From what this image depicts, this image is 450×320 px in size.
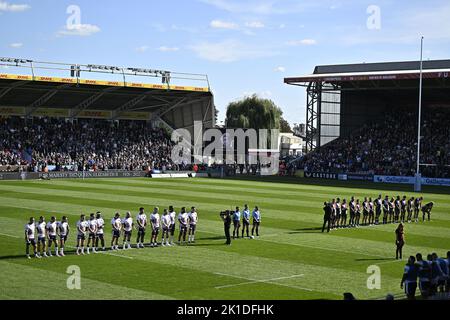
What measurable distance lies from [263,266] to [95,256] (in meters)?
5.79

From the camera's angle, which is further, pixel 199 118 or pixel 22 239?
pixel 199 118

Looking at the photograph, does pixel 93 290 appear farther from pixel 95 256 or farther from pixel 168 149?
pixel 168 149

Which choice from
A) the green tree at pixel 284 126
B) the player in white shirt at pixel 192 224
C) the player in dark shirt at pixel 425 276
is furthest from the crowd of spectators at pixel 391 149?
the green tree at pixel 284 126

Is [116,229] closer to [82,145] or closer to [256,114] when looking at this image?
[82,145]

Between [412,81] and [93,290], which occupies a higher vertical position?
[412,81]

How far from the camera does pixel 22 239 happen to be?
26406 millimetres

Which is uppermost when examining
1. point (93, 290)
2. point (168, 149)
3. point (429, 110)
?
point (429, 110)

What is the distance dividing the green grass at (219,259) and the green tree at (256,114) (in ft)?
182

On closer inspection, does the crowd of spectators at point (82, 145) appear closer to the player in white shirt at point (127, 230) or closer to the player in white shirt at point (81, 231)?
the player in white shirt at point (127, 230)

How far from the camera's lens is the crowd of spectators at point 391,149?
65.0 m

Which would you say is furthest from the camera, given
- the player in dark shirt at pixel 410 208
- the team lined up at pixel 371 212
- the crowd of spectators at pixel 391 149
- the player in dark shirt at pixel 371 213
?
the crowd of spectators at pixel 391 149

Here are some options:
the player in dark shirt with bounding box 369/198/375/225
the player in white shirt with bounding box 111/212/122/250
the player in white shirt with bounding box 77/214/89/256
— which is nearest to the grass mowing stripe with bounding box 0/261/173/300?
the player in white shirt with bounding box 77/214/89/256

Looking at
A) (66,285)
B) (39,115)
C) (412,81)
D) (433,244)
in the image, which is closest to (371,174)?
(412,81)
